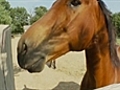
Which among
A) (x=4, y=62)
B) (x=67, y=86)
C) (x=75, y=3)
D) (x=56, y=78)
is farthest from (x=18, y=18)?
(x=75, y=3)

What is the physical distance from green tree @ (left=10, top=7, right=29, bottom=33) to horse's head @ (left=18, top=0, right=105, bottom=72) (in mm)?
23050

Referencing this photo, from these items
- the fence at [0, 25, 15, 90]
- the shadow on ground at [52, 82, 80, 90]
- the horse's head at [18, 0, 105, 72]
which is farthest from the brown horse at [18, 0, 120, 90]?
the shadow on ground at [52, 82, 80, 90]

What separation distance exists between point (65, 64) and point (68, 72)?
90cm

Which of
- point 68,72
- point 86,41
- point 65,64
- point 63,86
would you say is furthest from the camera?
point 65,64

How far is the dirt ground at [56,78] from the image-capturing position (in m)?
5.03

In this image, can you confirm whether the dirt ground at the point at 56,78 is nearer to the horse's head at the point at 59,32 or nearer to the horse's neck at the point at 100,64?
the horse's neck at the point at 100,64

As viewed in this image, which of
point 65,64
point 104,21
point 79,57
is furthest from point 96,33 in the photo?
point 79,57

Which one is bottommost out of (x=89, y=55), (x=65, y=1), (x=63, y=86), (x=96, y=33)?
(x=63, y=86)

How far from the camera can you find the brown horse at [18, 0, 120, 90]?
5.14ft

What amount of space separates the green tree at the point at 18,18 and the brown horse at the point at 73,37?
903 inches

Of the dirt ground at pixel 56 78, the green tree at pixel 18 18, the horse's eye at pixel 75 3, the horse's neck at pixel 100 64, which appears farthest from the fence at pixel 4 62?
the green tree at pixel 18 18

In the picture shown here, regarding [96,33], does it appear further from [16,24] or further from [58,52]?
[16,24]

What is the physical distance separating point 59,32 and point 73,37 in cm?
10

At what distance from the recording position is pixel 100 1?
1815 mm
